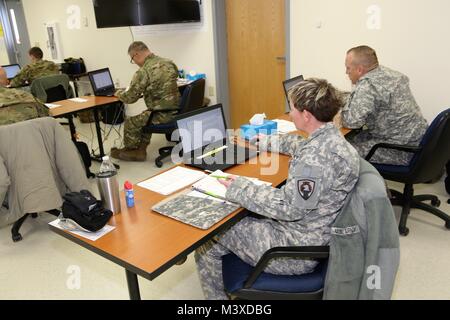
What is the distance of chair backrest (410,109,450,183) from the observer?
235cm

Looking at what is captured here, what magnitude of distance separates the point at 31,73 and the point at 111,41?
124cm

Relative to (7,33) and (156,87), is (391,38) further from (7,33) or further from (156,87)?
(7,33)

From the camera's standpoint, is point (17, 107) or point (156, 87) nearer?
point (17, 107)

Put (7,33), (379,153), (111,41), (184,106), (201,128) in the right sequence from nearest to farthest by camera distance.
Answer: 1. (201,128)
2. (379,153)
3. (184,106)
4. (111,41)
5. (7,33)

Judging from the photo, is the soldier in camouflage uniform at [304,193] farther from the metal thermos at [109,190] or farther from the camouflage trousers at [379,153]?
the camouflage trousers at [379,153]

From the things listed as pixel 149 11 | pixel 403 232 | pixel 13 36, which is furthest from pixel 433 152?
pixel 13 36

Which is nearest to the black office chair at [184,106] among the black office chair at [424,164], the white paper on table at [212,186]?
the black office chair at [424,164]

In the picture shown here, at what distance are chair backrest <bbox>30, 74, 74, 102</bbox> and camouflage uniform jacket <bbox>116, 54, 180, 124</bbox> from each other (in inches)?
53.4

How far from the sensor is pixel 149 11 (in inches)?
182

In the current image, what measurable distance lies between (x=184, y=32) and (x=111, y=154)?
180 cm

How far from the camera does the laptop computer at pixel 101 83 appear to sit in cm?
434

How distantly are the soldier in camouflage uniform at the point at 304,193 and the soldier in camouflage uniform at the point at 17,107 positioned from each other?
6.40 ft
